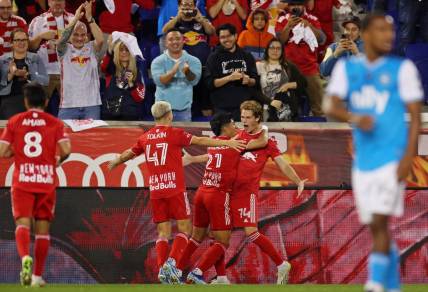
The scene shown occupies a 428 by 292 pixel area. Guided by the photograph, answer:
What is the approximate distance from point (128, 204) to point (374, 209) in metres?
7.76

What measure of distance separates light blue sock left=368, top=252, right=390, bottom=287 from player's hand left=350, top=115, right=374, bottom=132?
88cm

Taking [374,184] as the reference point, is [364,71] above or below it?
above

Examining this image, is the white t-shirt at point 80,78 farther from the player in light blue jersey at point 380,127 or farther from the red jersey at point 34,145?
the player in light blue jersey at point 380,127

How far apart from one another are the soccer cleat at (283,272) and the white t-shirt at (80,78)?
4018mm

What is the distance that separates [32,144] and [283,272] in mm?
4211

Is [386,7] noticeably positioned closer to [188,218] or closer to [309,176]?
[309,176]

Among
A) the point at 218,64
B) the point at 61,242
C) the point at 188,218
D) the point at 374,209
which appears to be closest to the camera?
the point at 374,209

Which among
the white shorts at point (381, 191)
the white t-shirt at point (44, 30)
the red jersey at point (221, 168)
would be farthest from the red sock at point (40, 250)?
the white t-shirt at point (44, 30)

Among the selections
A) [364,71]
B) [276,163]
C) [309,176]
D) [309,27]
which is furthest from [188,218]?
[364,71]

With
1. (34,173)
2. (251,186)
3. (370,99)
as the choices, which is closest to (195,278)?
(251,186)

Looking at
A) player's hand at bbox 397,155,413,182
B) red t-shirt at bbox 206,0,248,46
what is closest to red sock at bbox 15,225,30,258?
player's hand at bbox 397,155,413,182

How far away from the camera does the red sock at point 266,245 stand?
14.4m

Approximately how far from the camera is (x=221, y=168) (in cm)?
1441

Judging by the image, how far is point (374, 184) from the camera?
8148 millimetres
